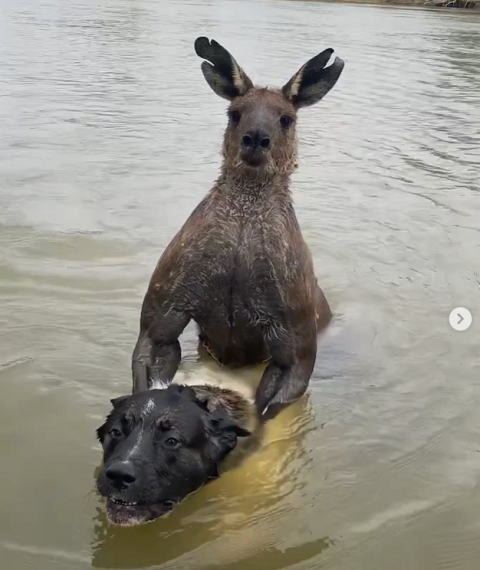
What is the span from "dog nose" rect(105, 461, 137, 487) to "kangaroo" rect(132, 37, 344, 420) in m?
1.02

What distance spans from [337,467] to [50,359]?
204 centimetres

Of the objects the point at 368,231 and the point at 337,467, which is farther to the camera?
the point at 368,231

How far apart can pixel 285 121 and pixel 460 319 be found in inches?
94.7

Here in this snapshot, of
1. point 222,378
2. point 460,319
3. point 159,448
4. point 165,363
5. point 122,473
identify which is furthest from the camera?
point 460,319

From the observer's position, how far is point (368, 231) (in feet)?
Result: 28.6

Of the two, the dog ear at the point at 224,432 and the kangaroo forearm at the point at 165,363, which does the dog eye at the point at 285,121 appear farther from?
the dog ear at the point at 224,432

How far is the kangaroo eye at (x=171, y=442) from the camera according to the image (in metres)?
4.09

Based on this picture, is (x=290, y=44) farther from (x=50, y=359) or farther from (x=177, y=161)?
(x=50, y=359)

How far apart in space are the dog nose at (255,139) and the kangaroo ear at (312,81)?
0.50 meters

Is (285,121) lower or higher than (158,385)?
higher

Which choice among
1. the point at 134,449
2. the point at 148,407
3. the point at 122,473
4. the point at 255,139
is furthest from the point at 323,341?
the point at 122,473

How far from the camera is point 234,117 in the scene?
204 inches

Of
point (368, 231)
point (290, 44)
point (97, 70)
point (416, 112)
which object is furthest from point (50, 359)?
point (290, 44)

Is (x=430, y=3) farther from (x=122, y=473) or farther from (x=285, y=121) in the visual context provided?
(x=122, y=473)
